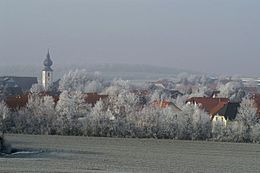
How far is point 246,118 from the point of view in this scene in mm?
73125

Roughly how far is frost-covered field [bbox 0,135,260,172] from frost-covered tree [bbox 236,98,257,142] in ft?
25.6

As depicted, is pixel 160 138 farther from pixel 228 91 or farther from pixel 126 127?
pixel 228 91

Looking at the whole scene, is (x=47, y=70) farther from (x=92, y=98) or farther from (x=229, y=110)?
(x=229, y=110)

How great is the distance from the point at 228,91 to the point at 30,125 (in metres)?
76.9

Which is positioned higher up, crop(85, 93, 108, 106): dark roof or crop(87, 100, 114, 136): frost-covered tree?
crop(85, 93, 108, 106): dark roof

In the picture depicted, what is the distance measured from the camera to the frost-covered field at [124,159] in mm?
34438

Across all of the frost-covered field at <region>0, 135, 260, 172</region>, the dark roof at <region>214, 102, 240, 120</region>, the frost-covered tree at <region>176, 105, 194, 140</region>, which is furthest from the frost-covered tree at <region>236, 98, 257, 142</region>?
the frost-covered field at <region>0, 135, 260, 172</region>

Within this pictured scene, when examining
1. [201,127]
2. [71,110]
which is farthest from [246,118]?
[71,110]

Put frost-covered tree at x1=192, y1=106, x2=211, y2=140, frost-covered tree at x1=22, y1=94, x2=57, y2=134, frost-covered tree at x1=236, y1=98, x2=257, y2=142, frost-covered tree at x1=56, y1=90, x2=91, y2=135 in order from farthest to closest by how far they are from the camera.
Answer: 1. frost-covered tree at x1=56, y1=90, x2=91, y2=135
2. frost-covered tree at x1=22, y1=94, x2=57, y2=134
3. frost-covered tree at x1=192, y1=106, x2=211, y2=140
4. frost-covered tree at x1=236, y1=98, x2=257, y2=142

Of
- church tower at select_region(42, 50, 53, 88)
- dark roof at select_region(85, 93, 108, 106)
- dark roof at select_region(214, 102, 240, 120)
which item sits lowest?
dark roof at select_region(214, 102, 240, 120)

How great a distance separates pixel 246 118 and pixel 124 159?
114 feet

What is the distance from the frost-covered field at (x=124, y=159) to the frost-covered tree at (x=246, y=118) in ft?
25.6

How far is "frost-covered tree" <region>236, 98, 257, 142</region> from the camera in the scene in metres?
69.1

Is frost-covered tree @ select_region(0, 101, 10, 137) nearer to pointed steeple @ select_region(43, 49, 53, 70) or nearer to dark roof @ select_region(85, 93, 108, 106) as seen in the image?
dark roof @ select_region(85, 93, 108, 106)
